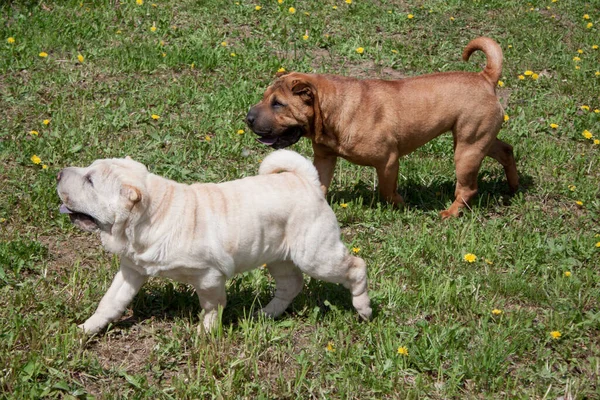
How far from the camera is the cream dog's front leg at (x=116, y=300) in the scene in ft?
14.3

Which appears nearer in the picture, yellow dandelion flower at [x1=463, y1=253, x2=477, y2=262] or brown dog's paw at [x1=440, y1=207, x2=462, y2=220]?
yellow dandelion flower at [x1=463, y1=253, x2=477, y2=262]

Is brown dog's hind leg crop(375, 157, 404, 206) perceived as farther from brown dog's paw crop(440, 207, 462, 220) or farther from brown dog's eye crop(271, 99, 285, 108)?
brown dog's eye crop(271, 99, 285, 108)

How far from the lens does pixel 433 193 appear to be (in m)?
6.79

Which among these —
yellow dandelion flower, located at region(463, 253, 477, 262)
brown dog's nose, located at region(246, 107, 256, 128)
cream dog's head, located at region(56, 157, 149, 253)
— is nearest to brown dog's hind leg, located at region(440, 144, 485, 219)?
yellow dandelion flower, located at region(463, 253, 477, 262)

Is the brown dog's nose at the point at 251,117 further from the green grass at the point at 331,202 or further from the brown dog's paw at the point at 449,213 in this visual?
the brown dog's paw at the point at 449,213

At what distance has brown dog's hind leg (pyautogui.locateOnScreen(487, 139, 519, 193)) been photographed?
674 cm

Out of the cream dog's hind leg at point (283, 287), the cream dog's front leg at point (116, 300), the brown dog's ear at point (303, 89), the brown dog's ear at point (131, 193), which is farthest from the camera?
the brown dog's ear at point (303, 89)

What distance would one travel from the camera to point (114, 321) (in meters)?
4.52

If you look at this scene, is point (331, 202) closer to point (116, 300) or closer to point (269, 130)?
point (269, 130)

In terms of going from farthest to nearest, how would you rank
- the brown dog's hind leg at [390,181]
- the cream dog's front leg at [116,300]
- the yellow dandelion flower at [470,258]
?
1. the brown dog's hind leg at [390,181]
2. the yellow dandelion flower at [470,258]
3. the cream dog's front leg at [116,300]

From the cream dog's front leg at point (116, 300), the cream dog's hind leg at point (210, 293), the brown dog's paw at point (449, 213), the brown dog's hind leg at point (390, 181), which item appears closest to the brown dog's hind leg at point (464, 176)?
the brown dog's paw at point (449, 213)

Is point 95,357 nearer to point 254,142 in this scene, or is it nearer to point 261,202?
point 261,202

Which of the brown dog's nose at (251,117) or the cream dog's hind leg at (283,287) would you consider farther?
the brown dog's nose at (251,117)

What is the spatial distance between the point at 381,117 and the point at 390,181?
1.75 ft
